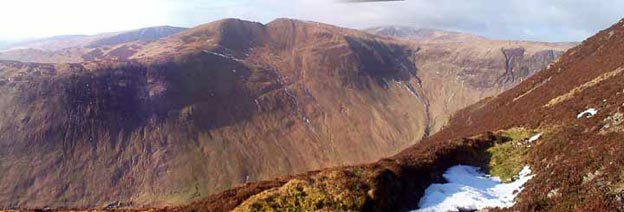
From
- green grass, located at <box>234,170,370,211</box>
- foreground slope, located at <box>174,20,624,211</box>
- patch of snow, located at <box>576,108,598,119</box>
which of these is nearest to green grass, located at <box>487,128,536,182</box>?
foreground slope, located at <box>174,20,624,211</box>

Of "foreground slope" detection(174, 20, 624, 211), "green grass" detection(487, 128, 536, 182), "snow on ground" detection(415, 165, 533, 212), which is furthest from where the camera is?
"green grass" detection(487, 128, 536, 182)

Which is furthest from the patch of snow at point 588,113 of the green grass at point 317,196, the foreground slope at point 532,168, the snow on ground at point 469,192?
the green grass at point 317,196

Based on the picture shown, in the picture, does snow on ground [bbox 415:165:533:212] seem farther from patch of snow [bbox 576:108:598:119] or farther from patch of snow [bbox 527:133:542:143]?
patch of snow [bbox 576:108:598:119]

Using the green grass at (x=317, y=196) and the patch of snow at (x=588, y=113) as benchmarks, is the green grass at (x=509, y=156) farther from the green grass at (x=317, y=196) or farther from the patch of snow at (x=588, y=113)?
the green grass at (x=317, y=196)

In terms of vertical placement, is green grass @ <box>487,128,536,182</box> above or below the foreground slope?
below

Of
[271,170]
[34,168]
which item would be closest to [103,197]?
[34,168]

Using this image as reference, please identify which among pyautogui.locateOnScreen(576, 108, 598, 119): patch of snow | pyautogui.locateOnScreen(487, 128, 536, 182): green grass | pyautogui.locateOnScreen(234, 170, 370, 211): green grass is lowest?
pyautogui.locateOnScreen(487, 128, 536, 182): green grass
